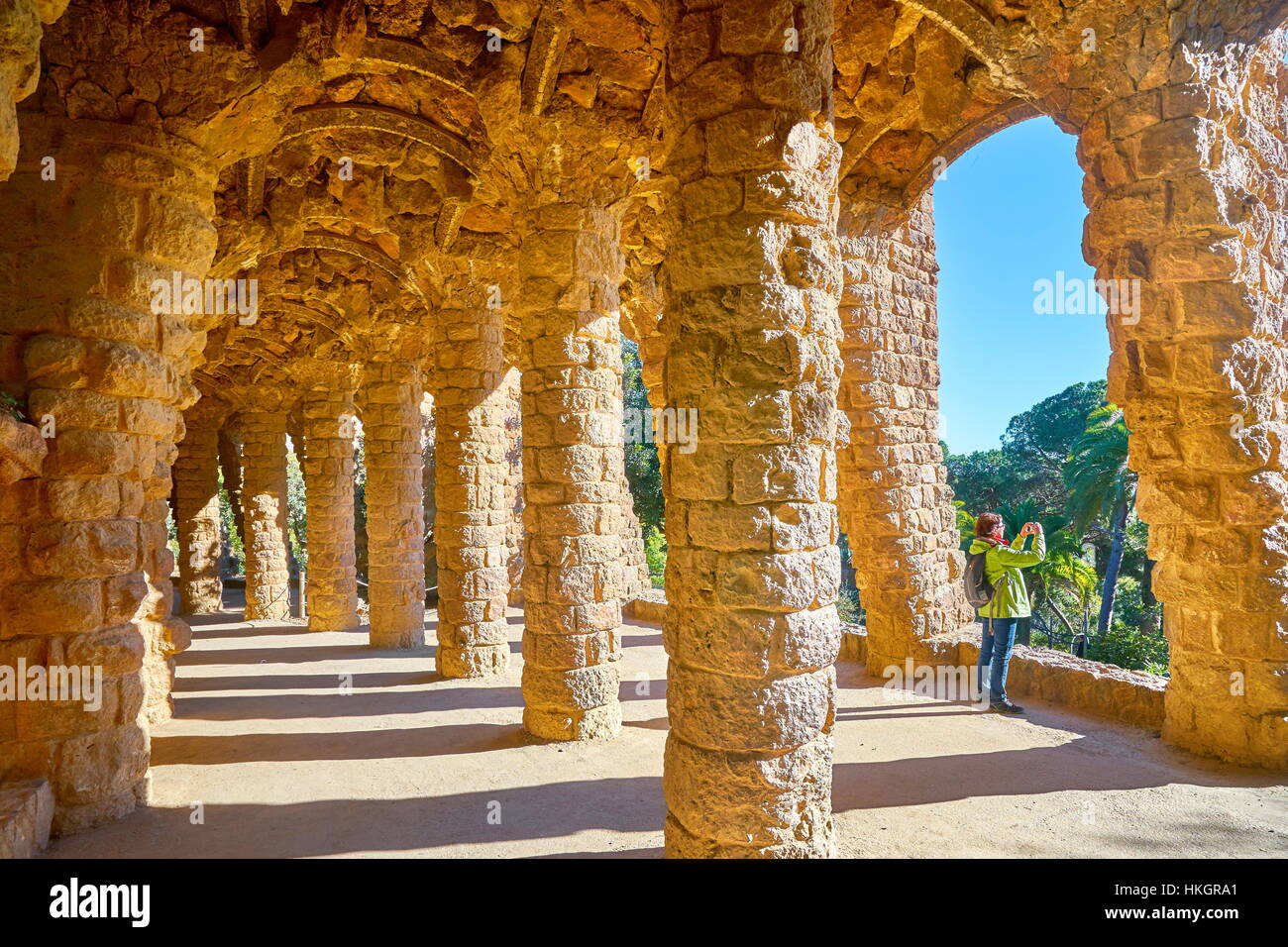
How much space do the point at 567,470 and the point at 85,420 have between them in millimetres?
3582

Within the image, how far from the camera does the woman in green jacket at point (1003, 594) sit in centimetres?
683

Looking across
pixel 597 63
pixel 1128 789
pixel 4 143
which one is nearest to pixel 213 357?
pixel 597 63

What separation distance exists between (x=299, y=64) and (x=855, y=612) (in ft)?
71.8

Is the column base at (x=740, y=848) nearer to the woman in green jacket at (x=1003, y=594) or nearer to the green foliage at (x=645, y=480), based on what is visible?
the woman in green jacket at (x=1003, y=594)

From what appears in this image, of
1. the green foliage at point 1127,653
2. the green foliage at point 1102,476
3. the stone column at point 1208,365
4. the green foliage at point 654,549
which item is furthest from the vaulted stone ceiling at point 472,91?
the green foliage at point 654,549

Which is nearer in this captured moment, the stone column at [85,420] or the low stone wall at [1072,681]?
the stone column at [85,420]

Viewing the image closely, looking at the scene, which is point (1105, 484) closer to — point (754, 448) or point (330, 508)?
point (754, 448)

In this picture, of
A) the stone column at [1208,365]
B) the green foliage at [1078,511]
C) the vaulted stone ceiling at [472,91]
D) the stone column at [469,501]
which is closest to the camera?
the vaulted stone ceiling at [472,91]

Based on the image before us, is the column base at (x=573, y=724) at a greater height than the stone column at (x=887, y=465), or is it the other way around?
the stone column at (x=887, y=465)

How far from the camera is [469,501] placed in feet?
30.4

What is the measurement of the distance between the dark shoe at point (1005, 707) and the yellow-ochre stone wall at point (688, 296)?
550 millimetres

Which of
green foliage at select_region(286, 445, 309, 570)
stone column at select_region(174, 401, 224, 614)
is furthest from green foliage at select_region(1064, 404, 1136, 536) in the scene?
green foliage at select_region(286, 445, 309, 570)

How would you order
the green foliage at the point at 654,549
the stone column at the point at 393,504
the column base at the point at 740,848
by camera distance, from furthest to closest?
the green foliage at the point at 654,549 < the stone column at the point at 393,504 < the column base at the point at 740,848

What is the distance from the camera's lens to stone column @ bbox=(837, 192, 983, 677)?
846 cm
